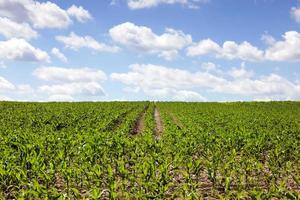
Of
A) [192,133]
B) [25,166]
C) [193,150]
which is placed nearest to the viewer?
[25,166]

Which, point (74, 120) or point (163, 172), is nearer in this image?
point (163, 172)

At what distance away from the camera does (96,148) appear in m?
13.7

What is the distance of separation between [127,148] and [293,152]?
6425mm

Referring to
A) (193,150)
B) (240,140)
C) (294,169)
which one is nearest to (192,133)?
(240,140)

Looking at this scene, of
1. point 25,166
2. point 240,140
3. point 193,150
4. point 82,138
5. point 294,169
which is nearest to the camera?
point 25,166

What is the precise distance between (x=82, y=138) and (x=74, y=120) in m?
15.0

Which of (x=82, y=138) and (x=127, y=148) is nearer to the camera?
(x=127, y=148)

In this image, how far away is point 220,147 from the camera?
1581cm

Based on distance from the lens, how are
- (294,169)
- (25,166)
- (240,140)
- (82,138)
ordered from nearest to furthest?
1. (25,166)
2. (294,169)
3. (82,138)
4. (240,140)

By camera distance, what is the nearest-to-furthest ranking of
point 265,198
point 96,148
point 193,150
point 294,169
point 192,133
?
point 265,198 < point 294,169 < point 96,148 < point 193,150 < point 192,133

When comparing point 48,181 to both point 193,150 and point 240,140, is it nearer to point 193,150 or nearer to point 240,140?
point 193,150

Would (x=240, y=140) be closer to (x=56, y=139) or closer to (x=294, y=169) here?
(x=294, y=169)

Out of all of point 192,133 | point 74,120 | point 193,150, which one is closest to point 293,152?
point 193,150

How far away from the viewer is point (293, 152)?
603 inches
